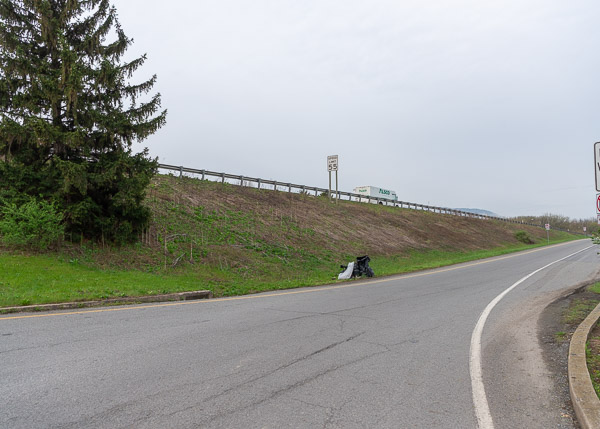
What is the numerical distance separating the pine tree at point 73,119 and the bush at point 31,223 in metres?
0.58

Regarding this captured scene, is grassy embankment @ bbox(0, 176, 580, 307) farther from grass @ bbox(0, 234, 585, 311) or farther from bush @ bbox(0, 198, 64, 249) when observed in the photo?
bush @ bbox(0, 198, 64, 249)

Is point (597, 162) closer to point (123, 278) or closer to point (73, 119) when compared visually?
point (123, 278)

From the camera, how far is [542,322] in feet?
25.3

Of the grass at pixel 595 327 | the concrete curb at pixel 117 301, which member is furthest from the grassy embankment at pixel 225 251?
the grass at pixel 595 327

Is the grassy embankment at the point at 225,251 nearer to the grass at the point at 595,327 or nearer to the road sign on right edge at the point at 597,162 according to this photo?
the grass at the point at 595,327

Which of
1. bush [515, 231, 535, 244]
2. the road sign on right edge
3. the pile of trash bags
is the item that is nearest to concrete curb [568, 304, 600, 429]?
the road sign on right edge

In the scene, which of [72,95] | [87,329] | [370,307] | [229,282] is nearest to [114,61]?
[72,95]

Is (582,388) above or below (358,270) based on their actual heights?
below

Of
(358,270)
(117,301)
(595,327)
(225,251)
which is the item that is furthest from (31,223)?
(595,327)

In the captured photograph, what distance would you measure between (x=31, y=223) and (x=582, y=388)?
46.4ft

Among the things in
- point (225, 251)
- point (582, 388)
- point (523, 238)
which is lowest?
point (582, 388)

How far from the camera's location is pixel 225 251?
675 inches

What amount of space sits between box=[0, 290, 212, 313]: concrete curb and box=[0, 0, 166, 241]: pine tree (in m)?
5.04

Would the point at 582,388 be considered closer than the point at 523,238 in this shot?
Yes
